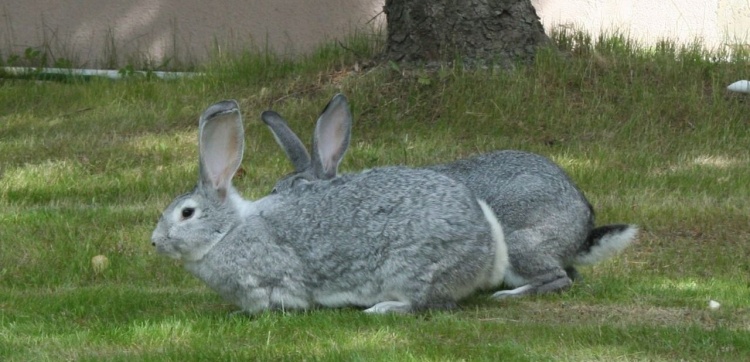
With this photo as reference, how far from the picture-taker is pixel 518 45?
34.6 feet

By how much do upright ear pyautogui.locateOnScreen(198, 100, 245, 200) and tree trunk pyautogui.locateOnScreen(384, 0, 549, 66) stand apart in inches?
189

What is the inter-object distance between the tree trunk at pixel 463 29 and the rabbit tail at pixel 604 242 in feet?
13.1

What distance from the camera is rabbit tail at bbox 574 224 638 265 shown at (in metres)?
6.55

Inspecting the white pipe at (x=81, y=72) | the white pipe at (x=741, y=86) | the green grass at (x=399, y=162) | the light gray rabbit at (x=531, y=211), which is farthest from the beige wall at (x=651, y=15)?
the light gray rabbit at (x=531, y=211)

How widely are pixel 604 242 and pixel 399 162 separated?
301 centimetres

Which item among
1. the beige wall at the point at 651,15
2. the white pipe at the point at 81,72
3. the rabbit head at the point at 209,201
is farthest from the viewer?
the beige wall at the point at 651,15

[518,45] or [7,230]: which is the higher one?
[518,45]

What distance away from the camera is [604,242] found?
6.64 m

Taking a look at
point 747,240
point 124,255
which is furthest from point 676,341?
point 124,255

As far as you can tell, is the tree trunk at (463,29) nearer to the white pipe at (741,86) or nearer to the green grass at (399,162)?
the green grass at (399,162)

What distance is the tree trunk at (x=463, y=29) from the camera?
10.4m

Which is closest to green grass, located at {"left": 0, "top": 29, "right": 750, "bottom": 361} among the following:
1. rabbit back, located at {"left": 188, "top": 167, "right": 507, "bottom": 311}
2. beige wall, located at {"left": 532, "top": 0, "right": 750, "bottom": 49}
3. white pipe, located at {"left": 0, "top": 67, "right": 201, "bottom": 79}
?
rabbit back, located at {"left": 188, "top": 167, "right": 507, "bottom": 311}

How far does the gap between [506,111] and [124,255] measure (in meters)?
3.90

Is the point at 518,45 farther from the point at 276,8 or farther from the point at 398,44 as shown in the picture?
the point at 276,8
